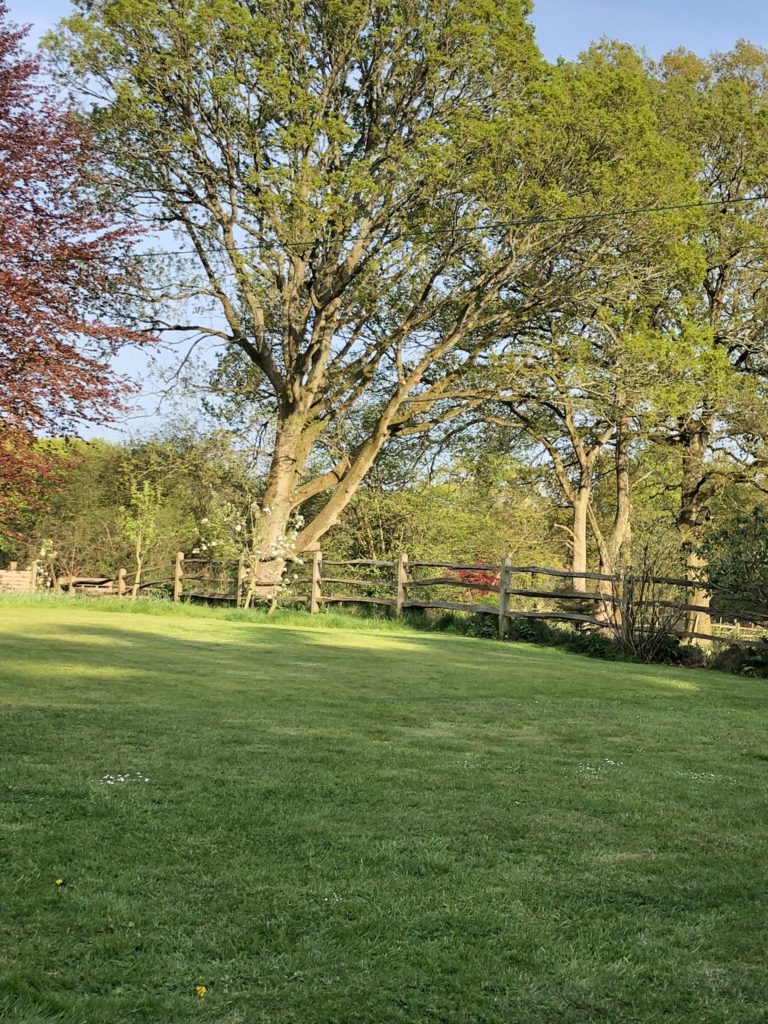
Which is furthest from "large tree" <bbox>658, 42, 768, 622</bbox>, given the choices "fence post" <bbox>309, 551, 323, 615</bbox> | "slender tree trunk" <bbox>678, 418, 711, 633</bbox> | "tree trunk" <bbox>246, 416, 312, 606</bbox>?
"tree trunk" <bbox>246, 416, 312, 606</bbox>

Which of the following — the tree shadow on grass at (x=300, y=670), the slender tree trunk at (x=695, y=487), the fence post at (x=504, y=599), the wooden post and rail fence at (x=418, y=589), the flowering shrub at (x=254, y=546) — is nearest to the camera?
the tree shadow on grass at (x=300, y=670)

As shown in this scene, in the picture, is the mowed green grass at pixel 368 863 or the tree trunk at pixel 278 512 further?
the tree trunk at pixel 278 512

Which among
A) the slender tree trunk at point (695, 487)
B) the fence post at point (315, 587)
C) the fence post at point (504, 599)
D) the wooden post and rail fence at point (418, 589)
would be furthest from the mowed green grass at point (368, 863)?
the slender tree trunk at point (695, 487)

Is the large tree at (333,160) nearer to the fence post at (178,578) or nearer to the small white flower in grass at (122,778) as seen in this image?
the fence post at (178,578)

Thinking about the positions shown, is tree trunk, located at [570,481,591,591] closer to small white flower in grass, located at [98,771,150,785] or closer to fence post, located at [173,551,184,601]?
fence post, located at [173,551,184,601]

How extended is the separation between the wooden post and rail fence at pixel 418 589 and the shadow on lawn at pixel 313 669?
5.29ft

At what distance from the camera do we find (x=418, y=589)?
76.3ft

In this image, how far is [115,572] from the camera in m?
27.5

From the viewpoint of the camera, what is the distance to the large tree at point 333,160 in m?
17.2

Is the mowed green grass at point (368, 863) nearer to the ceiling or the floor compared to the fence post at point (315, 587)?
nearer to the floor

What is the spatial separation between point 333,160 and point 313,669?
1234cm

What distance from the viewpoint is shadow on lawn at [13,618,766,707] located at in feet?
26.0

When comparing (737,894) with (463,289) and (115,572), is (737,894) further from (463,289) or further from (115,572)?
(115,572)

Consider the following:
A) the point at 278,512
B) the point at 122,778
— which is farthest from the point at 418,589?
the point at 122,778
